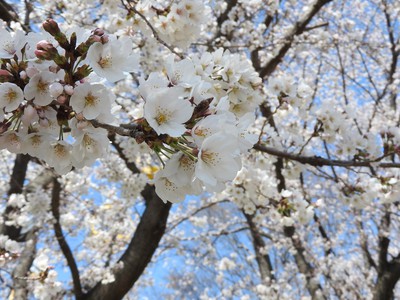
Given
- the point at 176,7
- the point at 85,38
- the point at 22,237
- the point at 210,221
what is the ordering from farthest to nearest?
the point at 210,221
the point at 22,237
the point at 176,7
the point at 85,38

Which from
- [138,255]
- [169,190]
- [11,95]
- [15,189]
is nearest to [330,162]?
[169,190]

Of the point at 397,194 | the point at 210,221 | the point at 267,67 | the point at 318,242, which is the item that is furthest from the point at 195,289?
the point at 397,194

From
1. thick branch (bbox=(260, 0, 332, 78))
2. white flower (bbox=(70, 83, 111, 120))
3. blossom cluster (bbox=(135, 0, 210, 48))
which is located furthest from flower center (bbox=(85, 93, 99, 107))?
thick branch (bbox=(260, 0, 332, 78))

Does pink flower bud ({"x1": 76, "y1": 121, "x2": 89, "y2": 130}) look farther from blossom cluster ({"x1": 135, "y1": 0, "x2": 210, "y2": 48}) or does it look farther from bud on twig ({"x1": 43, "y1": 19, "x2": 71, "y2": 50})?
blossom cluster ({"x1": 135, "y1": 0, "x2": 210, "y2": 48})

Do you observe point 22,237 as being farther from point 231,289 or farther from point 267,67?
point 231,289

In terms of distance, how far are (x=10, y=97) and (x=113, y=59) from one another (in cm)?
31

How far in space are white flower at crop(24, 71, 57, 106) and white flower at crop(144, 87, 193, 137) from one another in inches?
10.6

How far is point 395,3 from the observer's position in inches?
285

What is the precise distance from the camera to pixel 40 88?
0.96m

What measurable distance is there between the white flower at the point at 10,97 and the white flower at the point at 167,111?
0.34m

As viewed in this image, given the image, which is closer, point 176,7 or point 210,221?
point 176,7

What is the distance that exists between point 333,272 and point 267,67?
178 inches

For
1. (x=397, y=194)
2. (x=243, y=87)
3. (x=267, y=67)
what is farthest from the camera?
(x=267, y=67)

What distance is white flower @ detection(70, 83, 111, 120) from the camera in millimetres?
976
